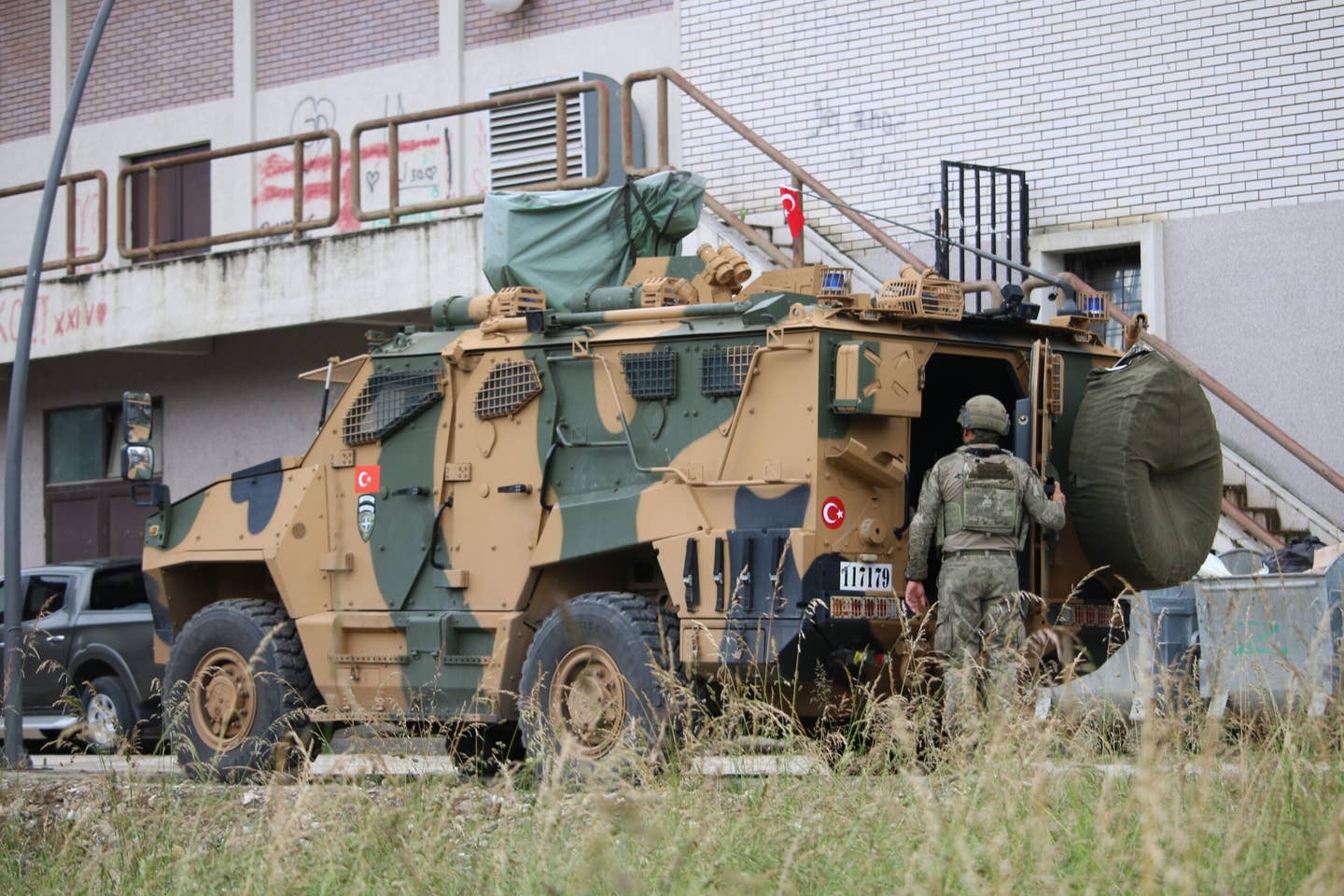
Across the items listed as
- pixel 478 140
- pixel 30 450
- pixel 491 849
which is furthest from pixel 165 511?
pixel 30 450

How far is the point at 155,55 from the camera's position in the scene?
75.3ft

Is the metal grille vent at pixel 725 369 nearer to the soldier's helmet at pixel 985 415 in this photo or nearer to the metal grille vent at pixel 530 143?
the soldier's helmet at pixel 985 415

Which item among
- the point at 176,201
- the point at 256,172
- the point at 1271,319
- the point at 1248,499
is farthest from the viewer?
the point at 176,201

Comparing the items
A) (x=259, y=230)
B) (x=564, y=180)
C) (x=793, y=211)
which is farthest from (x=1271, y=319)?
(x=259, y=230)

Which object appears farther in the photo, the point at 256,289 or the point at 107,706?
the point at 256,289

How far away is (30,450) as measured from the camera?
23.3 metres

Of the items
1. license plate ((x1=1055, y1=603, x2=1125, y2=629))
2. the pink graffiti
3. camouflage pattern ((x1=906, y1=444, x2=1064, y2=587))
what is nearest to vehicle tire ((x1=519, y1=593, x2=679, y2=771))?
camouflage pattern ((x1=906, y1=444, x2=1064, y2=587))

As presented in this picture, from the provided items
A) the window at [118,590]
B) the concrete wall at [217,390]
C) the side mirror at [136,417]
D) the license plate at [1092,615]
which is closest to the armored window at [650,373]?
the license plate at [1092,615]

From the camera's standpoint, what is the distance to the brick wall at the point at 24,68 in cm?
2384

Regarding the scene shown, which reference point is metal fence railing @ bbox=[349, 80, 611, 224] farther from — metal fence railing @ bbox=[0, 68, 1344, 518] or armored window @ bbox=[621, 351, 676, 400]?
armored window @ bbox=[621, 351, 676, 400]

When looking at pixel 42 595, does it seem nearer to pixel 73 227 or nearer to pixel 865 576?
pixel 73 227

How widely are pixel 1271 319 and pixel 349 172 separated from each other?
9453 mm

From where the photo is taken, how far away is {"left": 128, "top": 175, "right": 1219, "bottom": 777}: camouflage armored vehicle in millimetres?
8938

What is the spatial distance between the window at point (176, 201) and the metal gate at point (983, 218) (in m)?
9.83
